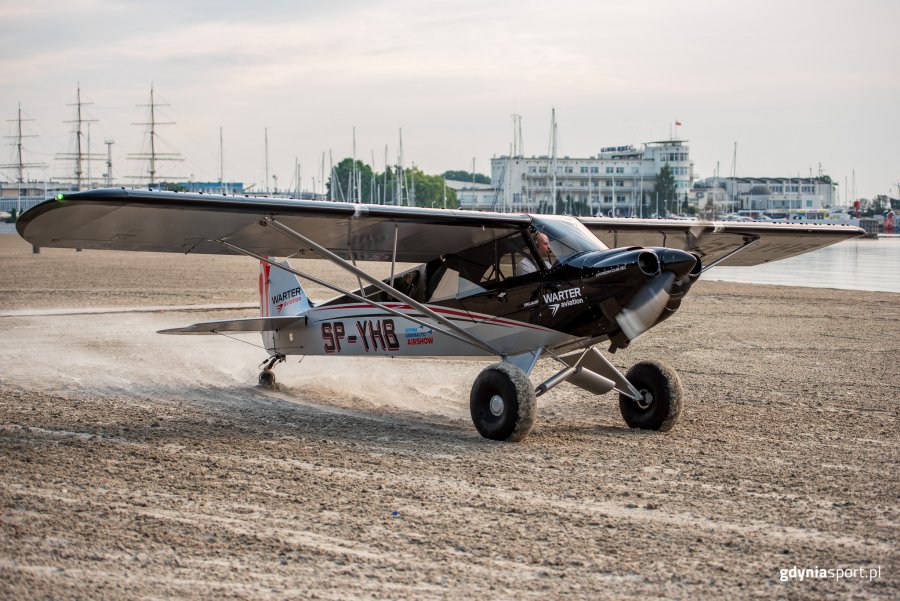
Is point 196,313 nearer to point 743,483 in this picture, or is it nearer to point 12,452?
point 12,452

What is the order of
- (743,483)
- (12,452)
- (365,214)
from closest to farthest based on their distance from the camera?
(743,483)
(12,452)
(365,214)

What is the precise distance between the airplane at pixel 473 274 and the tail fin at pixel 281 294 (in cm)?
94

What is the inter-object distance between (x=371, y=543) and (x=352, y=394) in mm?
7110

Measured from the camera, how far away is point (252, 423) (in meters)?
11.1

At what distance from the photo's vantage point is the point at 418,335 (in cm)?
1167

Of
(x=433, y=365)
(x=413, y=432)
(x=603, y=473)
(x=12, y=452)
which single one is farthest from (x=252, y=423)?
(x=433, y=365)

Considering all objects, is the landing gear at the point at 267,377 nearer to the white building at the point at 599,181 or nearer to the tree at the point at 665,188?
the white building at the point at 599,181

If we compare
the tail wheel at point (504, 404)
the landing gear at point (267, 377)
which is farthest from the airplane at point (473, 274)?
the landing gear at point (267, 377)

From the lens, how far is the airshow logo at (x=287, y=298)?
550 inches

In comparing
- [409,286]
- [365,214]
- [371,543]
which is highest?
[365,214]

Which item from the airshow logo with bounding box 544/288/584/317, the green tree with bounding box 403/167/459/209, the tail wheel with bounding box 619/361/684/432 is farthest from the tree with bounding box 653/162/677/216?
the airshow logo with bounding box 544/288/584/317

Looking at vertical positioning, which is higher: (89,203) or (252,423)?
(89,203)

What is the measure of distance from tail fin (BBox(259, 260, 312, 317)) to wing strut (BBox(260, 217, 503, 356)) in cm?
313

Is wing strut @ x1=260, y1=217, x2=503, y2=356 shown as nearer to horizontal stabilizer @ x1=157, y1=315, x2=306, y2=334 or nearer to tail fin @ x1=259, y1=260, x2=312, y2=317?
horizontal stabilizer @ x1=157, y1=315, x2=306, y2=334
